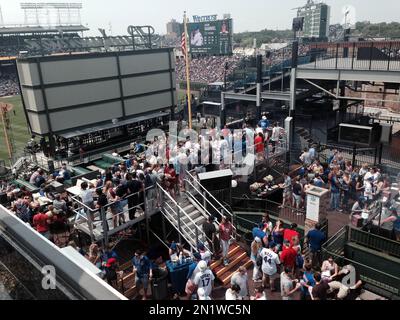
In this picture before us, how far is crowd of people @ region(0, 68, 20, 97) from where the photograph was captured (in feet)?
260

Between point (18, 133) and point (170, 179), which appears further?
point (18, 133)

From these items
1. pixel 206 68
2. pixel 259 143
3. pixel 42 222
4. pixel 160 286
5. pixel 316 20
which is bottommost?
pixel 206 68

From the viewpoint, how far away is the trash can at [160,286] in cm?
927

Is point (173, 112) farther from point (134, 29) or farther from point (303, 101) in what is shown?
point (303, 101)

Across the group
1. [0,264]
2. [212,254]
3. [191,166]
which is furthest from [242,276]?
[191,166]

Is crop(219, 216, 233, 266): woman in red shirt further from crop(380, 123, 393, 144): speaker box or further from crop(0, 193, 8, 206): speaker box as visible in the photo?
crop(380, 123, 393, 144): speaker box

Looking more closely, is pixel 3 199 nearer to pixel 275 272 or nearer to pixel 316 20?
pixel 275 272

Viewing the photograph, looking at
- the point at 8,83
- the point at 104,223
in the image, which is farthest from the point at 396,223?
the point at 8,83

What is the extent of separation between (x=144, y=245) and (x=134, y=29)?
73.1 feet

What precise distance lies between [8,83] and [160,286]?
89.8m

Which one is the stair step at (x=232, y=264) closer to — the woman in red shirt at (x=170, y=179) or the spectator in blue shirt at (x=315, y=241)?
the spectator in blue shirt at (x=315, y=241)

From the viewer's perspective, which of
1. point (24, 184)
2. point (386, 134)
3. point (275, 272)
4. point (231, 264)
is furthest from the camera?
point (386, 134)

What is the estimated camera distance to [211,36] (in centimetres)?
8919
